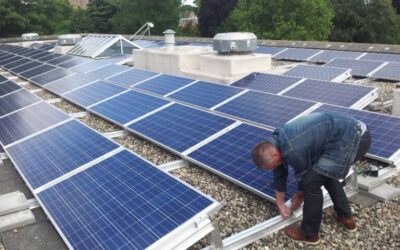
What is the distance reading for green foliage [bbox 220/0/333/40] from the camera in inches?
1962

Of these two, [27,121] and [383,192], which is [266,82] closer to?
[383,192]

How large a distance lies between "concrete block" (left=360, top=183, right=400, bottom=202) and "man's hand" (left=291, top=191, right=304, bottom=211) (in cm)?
168

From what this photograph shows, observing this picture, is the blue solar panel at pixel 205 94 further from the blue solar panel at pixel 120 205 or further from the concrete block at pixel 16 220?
the concrete block at pixel 16 220

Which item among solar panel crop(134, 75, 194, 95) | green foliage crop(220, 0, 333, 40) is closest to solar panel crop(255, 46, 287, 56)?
solar panel crop(134, 75, 194, 95)

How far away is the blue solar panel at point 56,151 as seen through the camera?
7.32 meters

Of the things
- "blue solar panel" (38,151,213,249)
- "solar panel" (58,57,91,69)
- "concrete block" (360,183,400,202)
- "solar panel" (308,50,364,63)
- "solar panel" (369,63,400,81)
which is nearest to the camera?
"blue solar panel" (38,151,213,249)

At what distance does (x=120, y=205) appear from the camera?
18.9 ft

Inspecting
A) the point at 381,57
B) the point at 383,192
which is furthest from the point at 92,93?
the point at 381,57

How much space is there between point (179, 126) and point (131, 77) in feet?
23.0

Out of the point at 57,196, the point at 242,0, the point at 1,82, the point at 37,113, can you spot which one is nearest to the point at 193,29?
the point at 242,0

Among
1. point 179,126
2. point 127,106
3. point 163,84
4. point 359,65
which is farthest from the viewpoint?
point 359,65

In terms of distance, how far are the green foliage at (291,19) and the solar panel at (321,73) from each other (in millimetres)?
33559

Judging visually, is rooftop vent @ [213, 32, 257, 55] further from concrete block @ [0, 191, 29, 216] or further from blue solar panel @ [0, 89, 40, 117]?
concrete block @ [0, 191, 29, 216]

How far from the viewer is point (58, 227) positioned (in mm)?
5625
